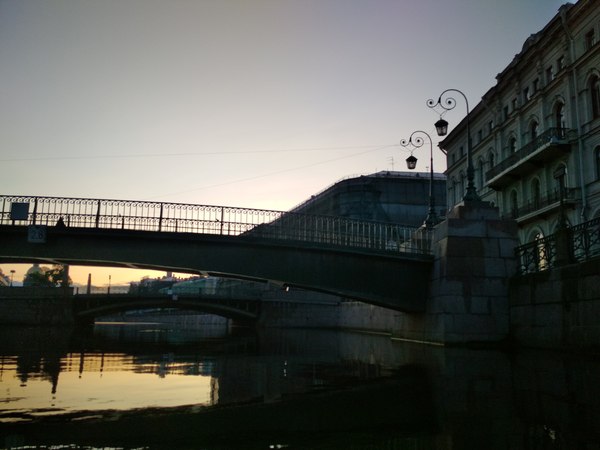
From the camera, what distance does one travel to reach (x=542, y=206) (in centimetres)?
3419

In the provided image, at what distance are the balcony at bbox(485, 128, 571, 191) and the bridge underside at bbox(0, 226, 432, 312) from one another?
17284mm

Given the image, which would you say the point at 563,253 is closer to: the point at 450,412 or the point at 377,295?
the point at 377,295

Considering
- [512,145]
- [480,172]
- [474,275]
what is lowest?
[474,275]

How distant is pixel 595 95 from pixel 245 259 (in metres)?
23.5

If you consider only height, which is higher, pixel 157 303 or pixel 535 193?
pixel 535 193

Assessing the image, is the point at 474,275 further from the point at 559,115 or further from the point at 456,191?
the point at 456,191

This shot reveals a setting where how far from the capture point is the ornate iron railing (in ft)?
46.1

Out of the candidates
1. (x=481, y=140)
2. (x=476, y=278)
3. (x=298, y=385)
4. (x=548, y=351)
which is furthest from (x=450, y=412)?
(x=481, y=140)

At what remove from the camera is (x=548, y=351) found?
14.9 metres

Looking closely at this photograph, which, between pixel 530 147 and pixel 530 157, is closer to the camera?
pixel 530 157

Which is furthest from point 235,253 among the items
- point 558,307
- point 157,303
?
point 157,303

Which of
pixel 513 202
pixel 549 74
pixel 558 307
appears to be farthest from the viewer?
pixel 513 202

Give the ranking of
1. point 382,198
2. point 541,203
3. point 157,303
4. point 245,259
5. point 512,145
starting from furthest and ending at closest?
1. point 382,198
2. point 157,303
3. point 512,145
4. point 541,203
5. point 245,259

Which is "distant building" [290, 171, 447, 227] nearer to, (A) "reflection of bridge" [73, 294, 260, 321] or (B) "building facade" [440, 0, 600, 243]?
(A) "reflection of bridge" [73, 294, 260, 321]
